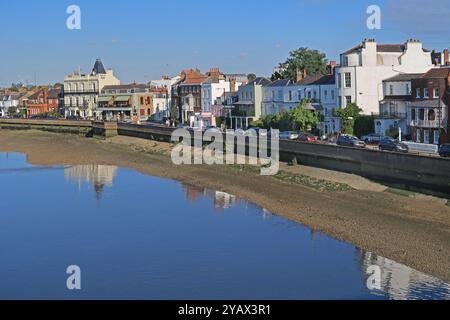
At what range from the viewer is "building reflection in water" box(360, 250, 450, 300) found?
22078 millimetres

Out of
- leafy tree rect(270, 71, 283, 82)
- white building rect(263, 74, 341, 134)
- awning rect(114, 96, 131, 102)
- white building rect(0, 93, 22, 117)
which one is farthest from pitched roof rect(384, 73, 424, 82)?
white building rect(0, 93, 22, 117)

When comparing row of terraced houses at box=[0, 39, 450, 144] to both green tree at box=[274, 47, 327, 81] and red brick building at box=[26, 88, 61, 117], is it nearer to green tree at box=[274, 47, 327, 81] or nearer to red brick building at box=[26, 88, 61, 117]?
green tree at box=[274, 47, 327, 81]

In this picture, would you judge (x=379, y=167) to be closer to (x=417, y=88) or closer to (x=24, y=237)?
(x=417, y=88)

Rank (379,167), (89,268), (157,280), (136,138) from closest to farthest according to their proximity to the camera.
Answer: (157,280)
(89,268)
(379,167)
(136,138)

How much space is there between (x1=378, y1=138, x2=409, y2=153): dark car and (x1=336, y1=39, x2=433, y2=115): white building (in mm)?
15200

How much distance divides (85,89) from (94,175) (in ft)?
248

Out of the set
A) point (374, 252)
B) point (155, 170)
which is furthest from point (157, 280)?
point (155, 170)

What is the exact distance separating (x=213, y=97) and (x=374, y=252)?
65.7m

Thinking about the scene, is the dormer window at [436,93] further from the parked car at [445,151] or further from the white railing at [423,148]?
the parked car at [445,151]

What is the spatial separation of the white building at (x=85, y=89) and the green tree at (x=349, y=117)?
7410cm

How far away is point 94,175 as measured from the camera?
55.6 m

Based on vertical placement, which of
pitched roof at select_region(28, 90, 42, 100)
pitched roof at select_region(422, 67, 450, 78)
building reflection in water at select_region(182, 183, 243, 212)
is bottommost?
building reflection in water at select_region(182, 183, 243, 212)

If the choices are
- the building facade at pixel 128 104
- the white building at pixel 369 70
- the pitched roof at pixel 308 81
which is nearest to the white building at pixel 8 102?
the building facade at pixel 128 104

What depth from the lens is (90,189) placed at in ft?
155
